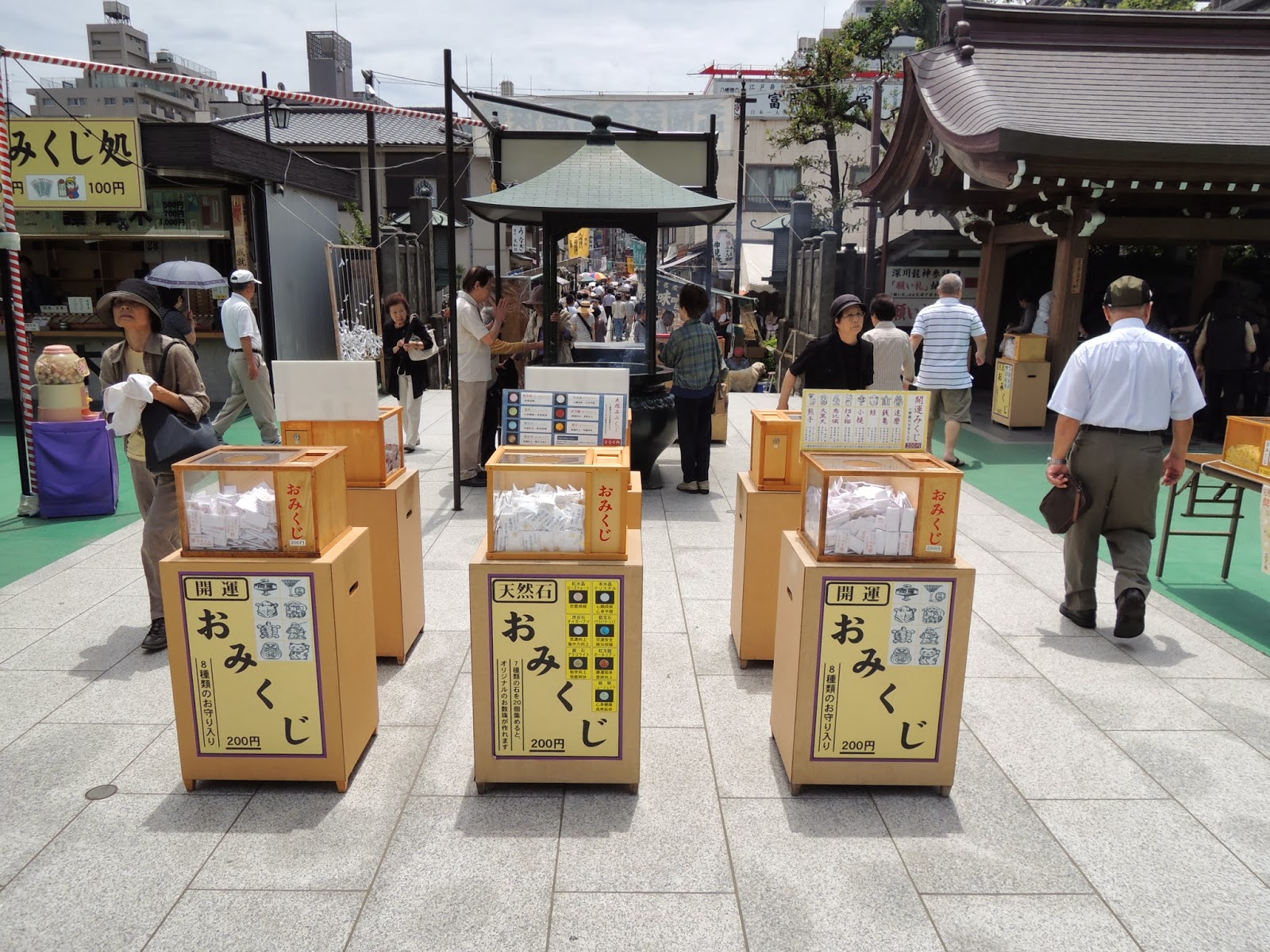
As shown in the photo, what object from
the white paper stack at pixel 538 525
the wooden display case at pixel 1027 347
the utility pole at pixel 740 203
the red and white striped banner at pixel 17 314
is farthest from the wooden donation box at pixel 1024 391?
the red and white striped banner at pixel 17 314

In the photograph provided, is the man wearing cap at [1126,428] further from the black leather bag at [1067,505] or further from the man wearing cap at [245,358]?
the man wearing cap at [245,358]

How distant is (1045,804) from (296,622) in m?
2.93

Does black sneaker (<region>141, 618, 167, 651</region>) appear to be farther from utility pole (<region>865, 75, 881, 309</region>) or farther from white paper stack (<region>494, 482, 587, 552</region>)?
utility pole (<region>865, 75, 881, 309</region>)

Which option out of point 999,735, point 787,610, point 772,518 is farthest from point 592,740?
point 999,735

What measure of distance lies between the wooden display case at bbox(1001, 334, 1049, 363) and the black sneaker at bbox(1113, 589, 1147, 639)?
22.1 ft

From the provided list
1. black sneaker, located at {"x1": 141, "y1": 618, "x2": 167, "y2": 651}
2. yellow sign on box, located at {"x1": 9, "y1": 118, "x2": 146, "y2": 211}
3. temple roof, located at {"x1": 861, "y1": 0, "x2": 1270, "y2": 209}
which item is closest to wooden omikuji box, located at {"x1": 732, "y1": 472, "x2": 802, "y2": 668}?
black sneaker, located at {"x1": 141, "y1": 618, "x2": 167, "y2": 651}

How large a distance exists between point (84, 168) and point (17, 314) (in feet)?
14.8

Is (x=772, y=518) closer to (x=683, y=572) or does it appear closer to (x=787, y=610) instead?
(x=787, y=610)

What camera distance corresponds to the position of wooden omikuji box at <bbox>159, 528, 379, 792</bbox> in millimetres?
3309

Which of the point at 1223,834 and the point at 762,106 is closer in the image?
the point at 1223,834

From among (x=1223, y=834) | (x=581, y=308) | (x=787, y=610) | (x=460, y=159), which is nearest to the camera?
(x=1223, y=834)

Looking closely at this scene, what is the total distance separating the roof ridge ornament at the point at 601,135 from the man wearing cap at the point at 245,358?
3.37 m

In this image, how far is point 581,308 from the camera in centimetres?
1195

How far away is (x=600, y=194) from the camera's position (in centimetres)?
749
